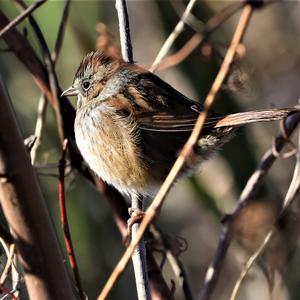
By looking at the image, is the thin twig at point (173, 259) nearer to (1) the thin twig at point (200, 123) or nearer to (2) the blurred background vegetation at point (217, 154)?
(2) the blurred background vegetation at point (217, 154)

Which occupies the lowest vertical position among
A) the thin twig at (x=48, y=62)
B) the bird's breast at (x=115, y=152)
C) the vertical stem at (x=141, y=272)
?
the vertical stem at (x=141, y=272)

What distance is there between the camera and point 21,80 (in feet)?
18.0

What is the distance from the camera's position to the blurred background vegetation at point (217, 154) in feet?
14.3

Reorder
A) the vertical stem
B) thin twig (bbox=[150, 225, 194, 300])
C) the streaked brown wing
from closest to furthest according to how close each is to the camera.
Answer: the vertical stem, thin twig (bbox=[150, 225, 194, 300]), the streaked brown wing

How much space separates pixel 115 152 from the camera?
134 inches

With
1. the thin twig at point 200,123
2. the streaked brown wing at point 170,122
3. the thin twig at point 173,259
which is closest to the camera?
the thin twig at point 200,123

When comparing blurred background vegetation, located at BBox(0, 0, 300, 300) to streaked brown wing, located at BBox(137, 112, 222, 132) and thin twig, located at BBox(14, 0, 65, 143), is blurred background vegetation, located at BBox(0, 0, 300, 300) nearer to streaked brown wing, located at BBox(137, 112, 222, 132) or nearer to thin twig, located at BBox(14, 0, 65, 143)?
streaked brown wing, located at BBox(137, 112, 222, 132)

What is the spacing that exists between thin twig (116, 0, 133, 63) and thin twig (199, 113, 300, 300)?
828 mm

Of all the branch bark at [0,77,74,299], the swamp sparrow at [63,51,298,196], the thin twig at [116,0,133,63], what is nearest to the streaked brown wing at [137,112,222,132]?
the swamp sparrow at [63,51,298,196]

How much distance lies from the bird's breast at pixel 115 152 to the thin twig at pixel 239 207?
73 centimetres

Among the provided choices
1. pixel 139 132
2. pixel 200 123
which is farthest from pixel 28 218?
pixel 139 132

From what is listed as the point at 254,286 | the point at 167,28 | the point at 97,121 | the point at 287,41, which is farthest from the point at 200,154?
the point at 287,41

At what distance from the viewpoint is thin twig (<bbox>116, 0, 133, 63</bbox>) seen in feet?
9.49

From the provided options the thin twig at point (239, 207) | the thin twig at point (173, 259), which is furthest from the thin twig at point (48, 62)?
the thin twig at point (239, 207)
